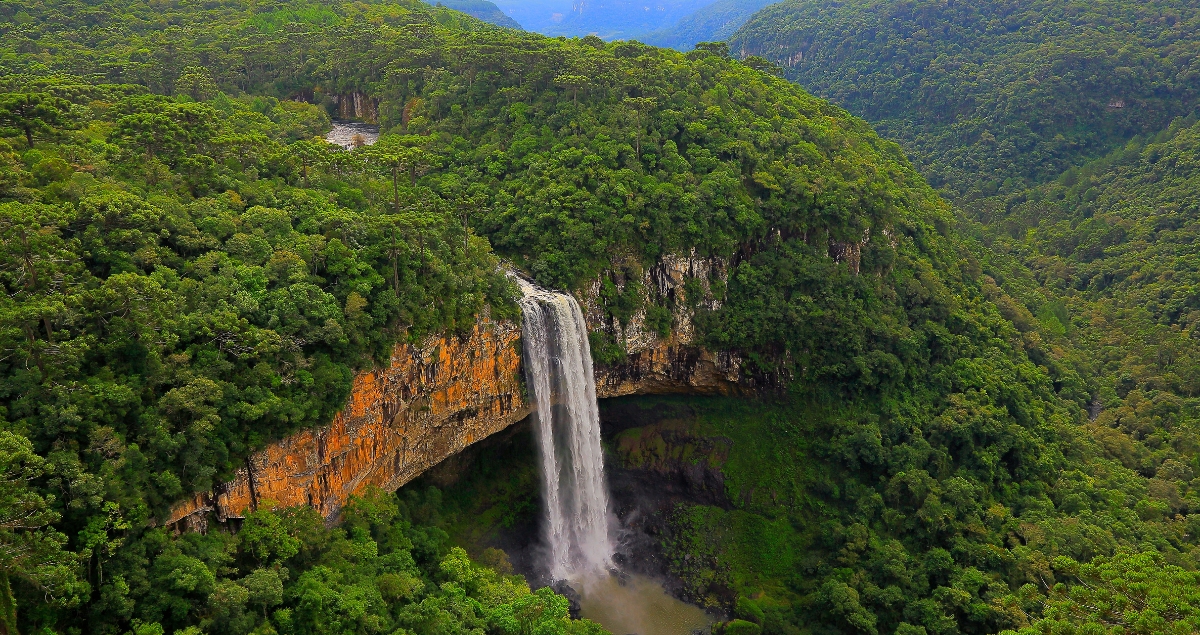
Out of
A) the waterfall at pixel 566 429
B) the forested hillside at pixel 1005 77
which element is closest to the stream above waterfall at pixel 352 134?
the waterfall at pixel 566 429

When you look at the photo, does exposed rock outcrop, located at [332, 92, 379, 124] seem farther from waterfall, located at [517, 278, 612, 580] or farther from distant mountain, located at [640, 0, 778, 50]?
distant mountain, located at [640, 0, 778, 50]

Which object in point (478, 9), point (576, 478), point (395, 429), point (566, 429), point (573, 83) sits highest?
point (478, 9)

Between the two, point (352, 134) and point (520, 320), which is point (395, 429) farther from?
point (352, 134)

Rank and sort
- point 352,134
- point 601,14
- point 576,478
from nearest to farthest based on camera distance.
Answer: point 576,478, point 352,134, point 601,14

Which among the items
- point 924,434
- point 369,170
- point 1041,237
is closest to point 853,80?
point 1041,237

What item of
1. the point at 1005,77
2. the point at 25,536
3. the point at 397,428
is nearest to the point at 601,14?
the point at 1005,77

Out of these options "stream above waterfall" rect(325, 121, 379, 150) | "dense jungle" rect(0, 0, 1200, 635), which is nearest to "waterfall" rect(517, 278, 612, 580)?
"dense jungle" rect(0, 0, 1200, 635)

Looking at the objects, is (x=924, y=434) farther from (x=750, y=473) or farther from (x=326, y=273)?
(x=326, y=273)
